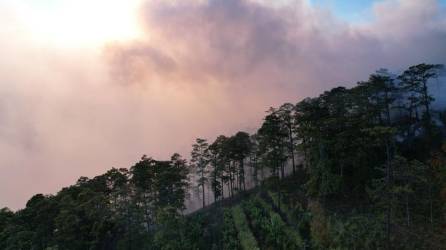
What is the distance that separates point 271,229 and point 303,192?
11364 millimetres

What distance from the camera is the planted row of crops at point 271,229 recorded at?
41562 mm

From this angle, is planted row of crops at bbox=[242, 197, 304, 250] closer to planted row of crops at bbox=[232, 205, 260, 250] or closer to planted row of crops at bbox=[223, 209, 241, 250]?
planted row of crops at bbox=[232, 205, 260, 250]

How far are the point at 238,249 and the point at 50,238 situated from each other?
33.5 metres

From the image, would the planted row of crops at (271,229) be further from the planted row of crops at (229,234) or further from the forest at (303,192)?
the planted row of crops at (229,234)

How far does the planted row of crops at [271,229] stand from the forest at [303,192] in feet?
0.49

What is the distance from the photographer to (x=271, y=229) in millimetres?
44938

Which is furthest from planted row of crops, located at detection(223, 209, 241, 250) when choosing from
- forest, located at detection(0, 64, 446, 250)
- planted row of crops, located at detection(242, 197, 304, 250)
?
planted row of crops, located at detection(242, 197, 304, 250)

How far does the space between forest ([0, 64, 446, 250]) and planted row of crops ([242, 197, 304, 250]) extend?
5.8 inches

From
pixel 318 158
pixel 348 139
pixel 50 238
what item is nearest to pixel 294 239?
pixel 318 158

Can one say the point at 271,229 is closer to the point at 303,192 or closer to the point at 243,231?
the point at 243,231

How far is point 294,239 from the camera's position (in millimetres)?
41531

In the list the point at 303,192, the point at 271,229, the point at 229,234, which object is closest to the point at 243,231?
the point at 229,234

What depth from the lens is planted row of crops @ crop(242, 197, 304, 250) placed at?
4156cm

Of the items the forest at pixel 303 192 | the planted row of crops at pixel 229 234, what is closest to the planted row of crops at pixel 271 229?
the forest at pixel 303 192
